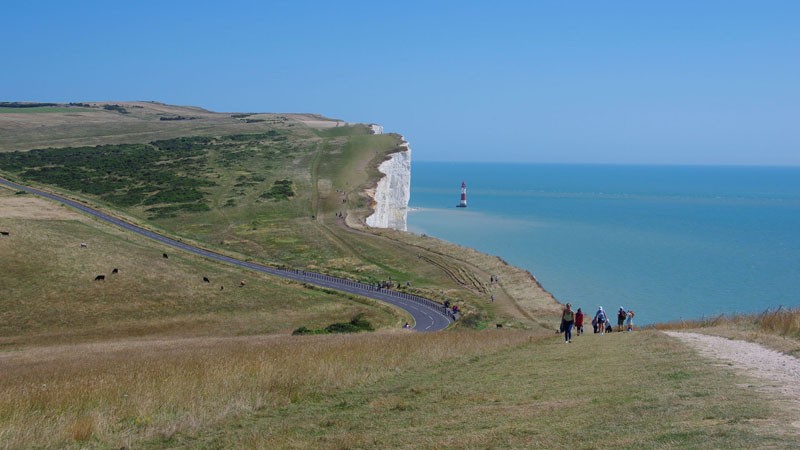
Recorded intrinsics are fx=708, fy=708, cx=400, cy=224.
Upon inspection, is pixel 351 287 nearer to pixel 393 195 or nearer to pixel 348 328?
pixel 348 328

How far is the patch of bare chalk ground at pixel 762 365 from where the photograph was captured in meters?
10.2

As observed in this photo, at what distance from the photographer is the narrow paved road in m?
48.8

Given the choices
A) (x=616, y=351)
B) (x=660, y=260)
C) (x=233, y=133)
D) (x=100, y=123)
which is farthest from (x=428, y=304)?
(x=100, y=123)

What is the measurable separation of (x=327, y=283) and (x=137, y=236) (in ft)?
72.8

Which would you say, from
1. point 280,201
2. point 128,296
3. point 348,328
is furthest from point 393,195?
point 348,328

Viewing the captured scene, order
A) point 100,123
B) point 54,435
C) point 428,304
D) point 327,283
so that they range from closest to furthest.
A: point 54,435 < point 428,304 < point 327,283 < point 100,123

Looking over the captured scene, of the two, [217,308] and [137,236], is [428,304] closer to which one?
[217,308]

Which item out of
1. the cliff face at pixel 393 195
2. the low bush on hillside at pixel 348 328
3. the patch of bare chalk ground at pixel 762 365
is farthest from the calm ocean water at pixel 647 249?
the patch of bare chalk ground at pixel 762 365

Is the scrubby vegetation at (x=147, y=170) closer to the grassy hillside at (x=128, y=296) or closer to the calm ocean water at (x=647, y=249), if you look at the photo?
the grassy hillside at (x=128, y=296)

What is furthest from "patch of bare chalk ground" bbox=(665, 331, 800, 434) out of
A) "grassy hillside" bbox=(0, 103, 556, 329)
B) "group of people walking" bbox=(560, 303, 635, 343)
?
"grassy hillside" bbox=(0, 103, 556, 329)

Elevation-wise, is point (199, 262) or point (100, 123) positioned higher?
point (100, 123)

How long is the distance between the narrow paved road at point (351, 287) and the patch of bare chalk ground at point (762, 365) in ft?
88.3

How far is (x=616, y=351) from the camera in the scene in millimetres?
18469

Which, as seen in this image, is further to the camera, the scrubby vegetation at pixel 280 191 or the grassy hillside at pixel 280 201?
the scrubby vegetation at pixel 280 191
